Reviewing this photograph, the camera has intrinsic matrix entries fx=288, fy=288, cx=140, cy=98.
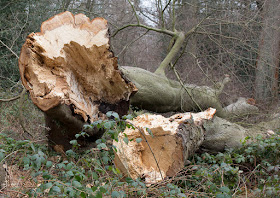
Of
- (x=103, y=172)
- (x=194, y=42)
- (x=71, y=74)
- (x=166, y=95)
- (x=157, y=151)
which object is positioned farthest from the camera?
(x=194, y=42)

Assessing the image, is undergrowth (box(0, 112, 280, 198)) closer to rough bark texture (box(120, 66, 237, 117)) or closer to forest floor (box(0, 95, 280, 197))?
forest floor (box(0, 95, 280, 197))

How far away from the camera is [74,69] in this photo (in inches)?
132

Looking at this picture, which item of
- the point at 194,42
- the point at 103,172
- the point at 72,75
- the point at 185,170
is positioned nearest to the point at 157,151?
the point at 185,170

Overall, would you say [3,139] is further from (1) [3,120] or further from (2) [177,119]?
(2) [177,119]

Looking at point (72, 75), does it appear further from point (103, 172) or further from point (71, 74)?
point (103, 172)

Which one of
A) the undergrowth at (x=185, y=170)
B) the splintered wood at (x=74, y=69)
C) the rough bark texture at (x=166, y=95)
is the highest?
the splintered wood at (x=74, y=69)

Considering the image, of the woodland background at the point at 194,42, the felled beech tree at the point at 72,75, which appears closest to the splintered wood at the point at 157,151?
the felled beech tree at the point at 72,75

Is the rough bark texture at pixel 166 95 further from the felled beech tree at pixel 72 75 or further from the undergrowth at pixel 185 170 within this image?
the undergrowth at pixel 185 170

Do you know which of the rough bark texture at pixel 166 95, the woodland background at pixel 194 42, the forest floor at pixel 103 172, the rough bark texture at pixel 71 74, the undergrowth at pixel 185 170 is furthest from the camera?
the woodland background at pixel 194 42

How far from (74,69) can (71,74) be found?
8 cm

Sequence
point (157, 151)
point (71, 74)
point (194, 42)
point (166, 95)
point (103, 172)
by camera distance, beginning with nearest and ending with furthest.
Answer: point (103, 172) < point (157, 151) < point (71, 74) < point (166, 95) < point (194, 42)

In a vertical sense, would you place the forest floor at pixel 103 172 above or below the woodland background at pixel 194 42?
below

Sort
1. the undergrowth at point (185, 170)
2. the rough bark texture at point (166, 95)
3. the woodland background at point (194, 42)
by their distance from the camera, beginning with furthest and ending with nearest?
the woodland background at point (194, 42) < the rough bark texture at point (166, 95) < the undergrowth at point (185, 170)

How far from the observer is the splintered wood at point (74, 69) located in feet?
9.84
